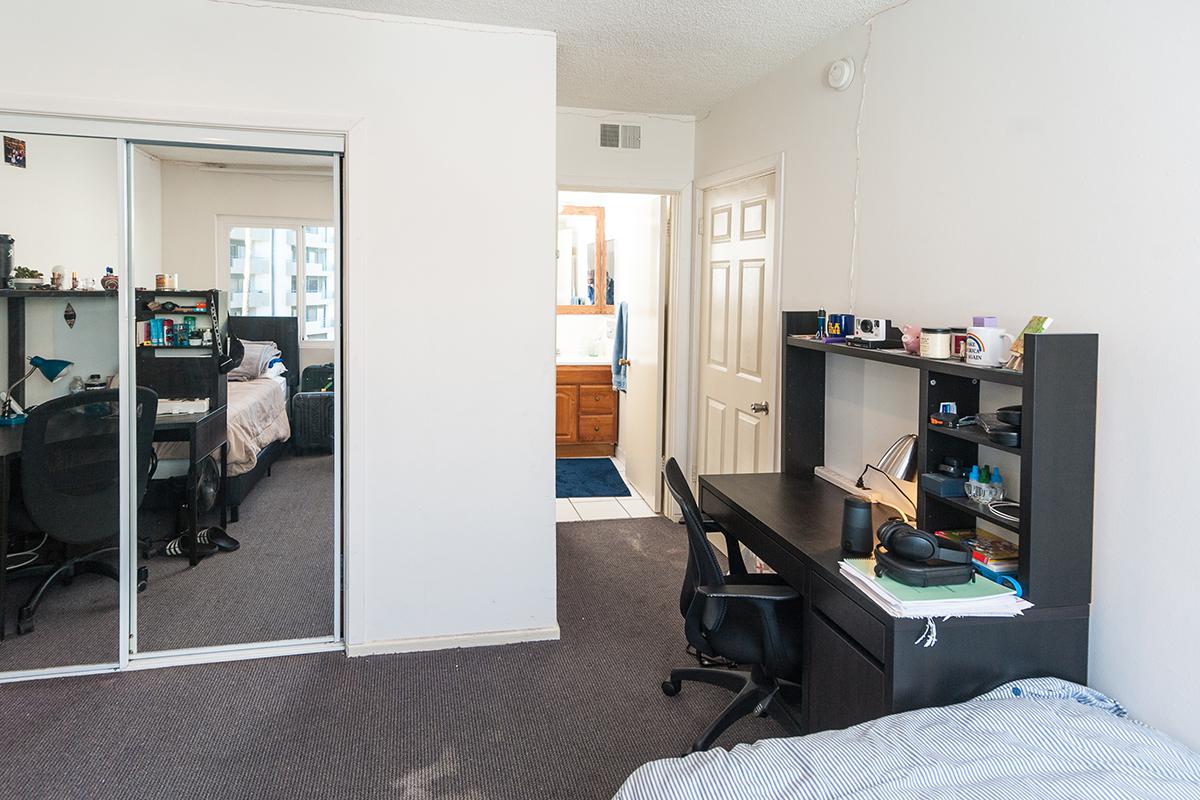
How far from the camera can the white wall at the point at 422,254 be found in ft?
9.93

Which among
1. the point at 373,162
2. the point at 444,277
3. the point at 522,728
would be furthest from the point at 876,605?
the point at 373,162

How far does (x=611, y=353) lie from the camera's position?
742 cm

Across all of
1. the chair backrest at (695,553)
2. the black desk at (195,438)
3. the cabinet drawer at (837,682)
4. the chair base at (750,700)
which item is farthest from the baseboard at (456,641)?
the cabinet drawer at (837,682)

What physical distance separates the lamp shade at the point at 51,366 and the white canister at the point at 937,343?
9.44 ft

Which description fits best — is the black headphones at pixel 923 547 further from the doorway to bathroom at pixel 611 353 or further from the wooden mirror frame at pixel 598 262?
the wooden mirror frame at pixel 598 262

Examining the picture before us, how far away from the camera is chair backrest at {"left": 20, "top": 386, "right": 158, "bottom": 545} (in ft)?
10.1

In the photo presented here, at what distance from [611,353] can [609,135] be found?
2.83 meters

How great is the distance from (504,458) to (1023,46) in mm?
2222

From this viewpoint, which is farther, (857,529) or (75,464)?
(75,464)

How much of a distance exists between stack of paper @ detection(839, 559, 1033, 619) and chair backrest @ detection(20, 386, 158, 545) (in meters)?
2.63

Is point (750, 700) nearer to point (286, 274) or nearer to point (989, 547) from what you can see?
point (989, 547)

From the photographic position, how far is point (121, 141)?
3039 mm

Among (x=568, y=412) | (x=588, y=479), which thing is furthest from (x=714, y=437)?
(x=568, y=412)

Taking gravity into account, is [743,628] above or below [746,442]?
below
